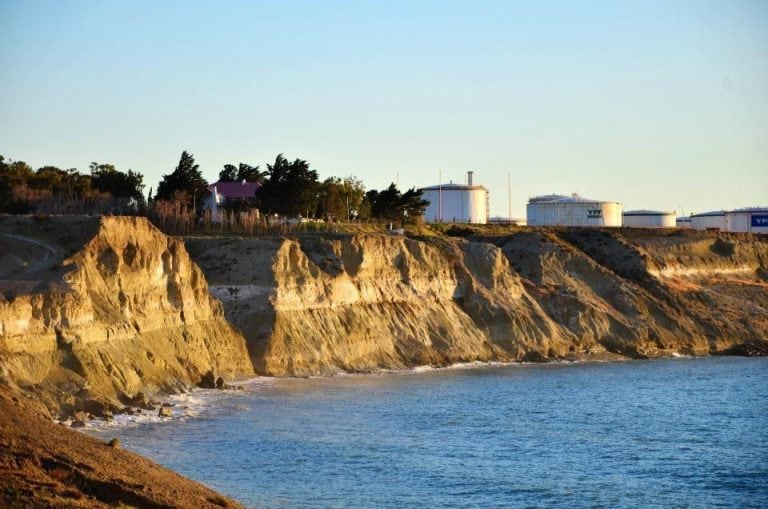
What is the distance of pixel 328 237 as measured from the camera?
79.4 metres

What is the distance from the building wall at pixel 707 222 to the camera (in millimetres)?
156875

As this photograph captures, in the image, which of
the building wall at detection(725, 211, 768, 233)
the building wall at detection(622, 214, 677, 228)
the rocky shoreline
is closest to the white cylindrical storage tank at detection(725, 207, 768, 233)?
the building wall at detection(725, 211, 768, 233)

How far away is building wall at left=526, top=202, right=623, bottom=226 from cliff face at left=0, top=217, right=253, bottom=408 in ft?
239

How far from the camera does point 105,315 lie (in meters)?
51.5

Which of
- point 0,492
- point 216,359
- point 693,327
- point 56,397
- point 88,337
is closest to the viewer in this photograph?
point 0,492

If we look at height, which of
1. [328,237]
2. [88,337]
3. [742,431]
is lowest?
[742,431]

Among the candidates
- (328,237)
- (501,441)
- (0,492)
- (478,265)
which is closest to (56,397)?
(501,441)

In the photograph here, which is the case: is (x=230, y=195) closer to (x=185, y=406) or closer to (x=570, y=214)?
(x=570, y=214)

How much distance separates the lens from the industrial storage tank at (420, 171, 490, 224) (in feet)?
416

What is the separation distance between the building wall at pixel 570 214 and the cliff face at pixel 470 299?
2206 cm

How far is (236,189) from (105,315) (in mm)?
53634

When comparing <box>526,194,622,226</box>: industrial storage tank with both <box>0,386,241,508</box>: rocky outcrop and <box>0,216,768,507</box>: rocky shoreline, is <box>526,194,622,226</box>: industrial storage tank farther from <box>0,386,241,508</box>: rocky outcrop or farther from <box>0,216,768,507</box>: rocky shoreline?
<box>0,386,241,508</box>: rocky outcrop

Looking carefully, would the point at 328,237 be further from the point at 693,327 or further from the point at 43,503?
the point at 43,503

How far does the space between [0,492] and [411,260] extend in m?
54.2
